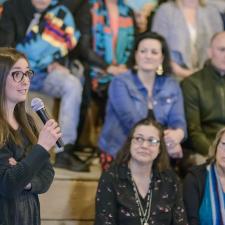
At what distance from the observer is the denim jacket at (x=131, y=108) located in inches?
121

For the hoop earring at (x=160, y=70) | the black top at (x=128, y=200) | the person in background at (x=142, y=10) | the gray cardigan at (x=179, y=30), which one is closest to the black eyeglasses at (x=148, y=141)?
the black top at (x=128, y=200)

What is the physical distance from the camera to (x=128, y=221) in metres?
2.61

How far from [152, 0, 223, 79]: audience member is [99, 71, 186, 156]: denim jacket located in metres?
0.45

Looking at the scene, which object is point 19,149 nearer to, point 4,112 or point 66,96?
point 4,112

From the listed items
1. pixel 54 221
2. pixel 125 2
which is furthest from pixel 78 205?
pixel 125 2

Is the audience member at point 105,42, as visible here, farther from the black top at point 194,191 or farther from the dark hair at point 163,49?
the black top at point 194,191

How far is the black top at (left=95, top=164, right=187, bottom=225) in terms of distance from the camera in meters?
2.60

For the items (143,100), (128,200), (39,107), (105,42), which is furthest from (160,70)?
(39,107)

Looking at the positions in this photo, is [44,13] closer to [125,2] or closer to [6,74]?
[125,2]

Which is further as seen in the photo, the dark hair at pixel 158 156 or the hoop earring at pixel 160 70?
the hoop earring at pixel 160 70

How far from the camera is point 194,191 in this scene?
2.77 m

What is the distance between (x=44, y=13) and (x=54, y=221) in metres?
1.17

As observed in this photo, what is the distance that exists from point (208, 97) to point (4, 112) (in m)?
1.61

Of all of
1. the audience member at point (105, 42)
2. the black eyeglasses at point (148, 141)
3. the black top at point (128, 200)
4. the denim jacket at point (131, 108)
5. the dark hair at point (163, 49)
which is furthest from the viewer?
the audience member at point (105, 42)
